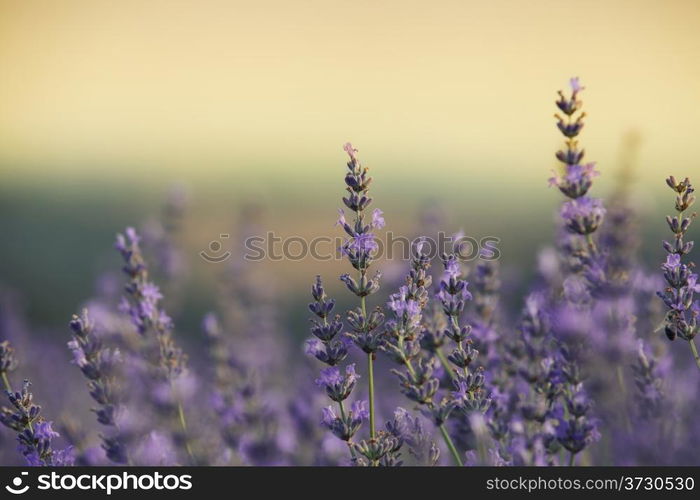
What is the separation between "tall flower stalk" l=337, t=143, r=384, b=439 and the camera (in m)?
2.08

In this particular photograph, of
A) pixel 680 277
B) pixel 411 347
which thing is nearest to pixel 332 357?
pixel 411 347

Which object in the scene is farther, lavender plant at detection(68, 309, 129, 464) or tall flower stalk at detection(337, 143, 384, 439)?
lavender plant at detection(68, 309, 129, 464)

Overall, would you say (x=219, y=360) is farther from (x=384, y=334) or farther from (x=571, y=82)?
(x=571, y=82)

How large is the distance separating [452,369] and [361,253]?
0.82 meters

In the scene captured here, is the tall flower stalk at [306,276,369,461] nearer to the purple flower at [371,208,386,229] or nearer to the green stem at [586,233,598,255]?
the purple flower at [371,208,386,229]

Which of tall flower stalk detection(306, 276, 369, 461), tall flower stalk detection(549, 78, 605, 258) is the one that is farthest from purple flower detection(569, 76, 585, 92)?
tall flower stalk detection(306, 276, 369, 461)

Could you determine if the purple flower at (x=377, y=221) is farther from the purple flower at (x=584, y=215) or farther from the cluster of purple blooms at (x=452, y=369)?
the purple flower at (x=584, y=215)

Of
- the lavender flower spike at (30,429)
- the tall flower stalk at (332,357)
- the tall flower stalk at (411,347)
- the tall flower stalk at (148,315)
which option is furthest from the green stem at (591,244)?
the lavender flower spike at (30,429)

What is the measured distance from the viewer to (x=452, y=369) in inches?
108

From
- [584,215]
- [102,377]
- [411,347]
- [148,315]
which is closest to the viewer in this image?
[411,347]

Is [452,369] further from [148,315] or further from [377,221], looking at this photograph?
[148,315]

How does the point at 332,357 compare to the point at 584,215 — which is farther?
the point at 584,215

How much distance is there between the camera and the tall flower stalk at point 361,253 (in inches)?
82.0

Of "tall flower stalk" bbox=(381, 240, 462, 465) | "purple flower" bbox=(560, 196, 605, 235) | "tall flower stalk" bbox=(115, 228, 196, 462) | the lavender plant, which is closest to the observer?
"tall flower stalk" bbox=(381, 240, 462, 465)
